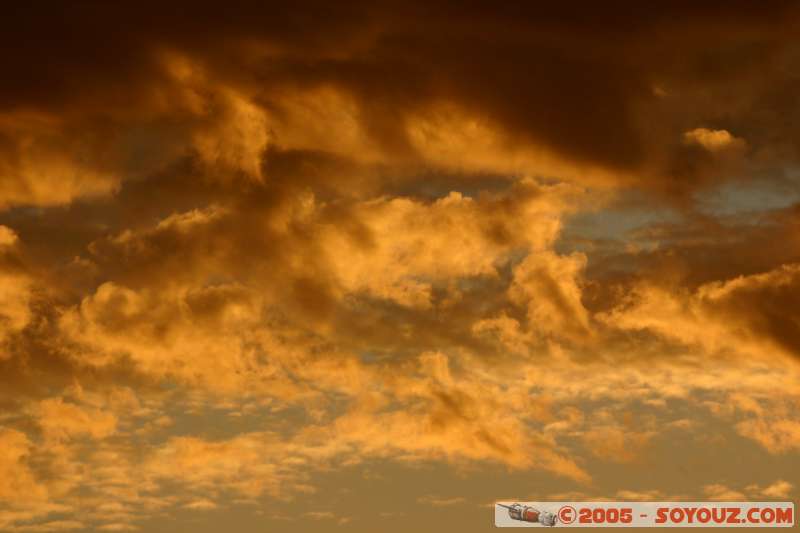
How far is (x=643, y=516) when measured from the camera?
97375mm

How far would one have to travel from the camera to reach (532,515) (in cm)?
9981

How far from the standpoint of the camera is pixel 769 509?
97.8 m

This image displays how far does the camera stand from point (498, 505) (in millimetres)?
95375

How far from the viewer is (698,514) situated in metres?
98.1

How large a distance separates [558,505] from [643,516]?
8274 mm

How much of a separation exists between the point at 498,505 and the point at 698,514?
20279 millimetres

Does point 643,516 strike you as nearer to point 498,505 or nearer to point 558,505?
point 558,505

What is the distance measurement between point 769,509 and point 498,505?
2710 centimetres

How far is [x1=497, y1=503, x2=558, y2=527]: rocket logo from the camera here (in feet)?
322

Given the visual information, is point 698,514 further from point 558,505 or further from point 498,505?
point 498,505

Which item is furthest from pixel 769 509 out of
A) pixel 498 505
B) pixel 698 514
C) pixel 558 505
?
pixel 498 505

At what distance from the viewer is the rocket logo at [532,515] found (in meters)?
98.2

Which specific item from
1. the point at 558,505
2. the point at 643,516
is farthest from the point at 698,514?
the point at 558,505

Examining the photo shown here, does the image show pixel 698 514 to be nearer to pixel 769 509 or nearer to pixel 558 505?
pixel 769 509
